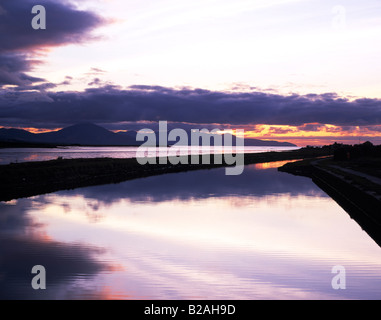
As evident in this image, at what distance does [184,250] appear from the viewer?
52.7 ft

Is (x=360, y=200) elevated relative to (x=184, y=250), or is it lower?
elevated

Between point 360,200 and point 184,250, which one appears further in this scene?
point 360,200

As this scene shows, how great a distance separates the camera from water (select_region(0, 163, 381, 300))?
1170cm

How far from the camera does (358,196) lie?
25.9m

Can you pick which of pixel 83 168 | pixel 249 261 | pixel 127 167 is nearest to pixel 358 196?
pixel 249 261

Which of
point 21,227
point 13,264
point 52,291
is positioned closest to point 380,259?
point 52,291

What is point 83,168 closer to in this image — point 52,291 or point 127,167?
point 127,167

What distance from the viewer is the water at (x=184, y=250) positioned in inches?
460

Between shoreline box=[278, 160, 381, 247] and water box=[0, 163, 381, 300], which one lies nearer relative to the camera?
water box=[0, 163, 381, 300]

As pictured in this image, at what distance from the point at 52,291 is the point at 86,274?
151 centimetres

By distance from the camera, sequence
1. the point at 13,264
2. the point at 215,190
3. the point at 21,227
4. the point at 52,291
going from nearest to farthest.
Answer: the point at 52,291
the point at 13,264
the point at 21,227
the point at 215,190

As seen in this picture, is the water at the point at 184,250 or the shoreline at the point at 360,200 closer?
the water at the point at 184,250

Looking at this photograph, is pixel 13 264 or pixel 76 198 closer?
pixel 13 264
